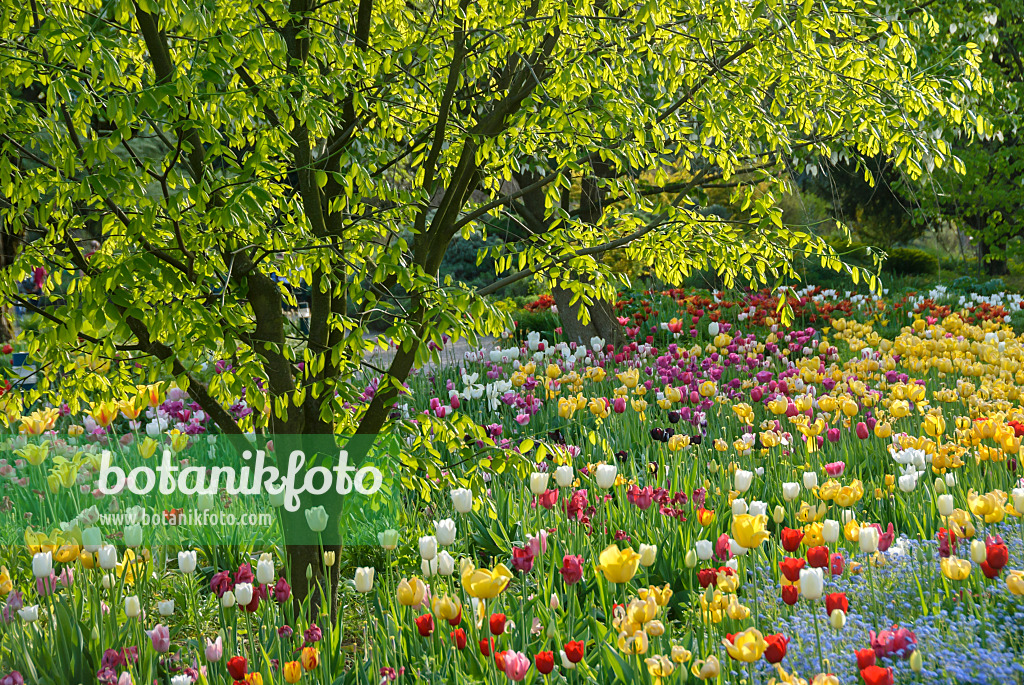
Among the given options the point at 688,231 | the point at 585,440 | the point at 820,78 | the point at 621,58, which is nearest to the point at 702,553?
the point at 688,231

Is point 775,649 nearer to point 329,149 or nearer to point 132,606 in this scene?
point 132,606

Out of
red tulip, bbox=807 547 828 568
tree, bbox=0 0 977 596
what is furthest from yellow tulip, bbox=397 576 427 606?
red tulip, bbox=807 547 828 568

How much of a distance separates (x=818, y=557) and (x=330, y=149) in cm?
240

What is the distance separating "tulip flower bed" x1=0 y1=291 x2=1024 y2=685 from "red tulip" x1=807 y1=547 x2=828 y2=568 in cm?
1

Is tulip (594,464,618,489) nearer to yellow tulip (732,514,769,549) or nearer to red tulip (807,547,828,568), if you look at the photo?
yellow tulip (732,514,769,549)

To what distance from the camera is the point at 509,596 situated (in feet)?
9.72

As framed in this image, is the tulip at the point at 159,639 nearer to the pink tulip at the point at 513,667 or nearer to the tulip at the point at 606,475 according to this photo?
the pink tulip at the point at 513,667

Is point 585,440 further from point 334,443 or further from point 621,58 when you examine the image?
point 621,58

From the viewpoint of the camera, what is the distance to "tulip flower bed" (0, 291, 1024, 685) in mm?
2123

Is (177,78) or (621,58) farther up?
(621,58)

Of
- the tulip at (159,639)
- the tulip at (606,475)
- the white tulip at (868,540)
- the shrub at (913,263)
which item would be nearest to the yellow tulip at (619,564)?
the white tulip at (868,540)

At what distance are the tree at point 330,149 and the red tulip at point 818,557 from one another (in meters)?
1.25

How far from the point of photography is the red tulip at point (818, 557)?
2098 millimetres

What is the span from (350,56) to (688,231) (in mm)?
1542
